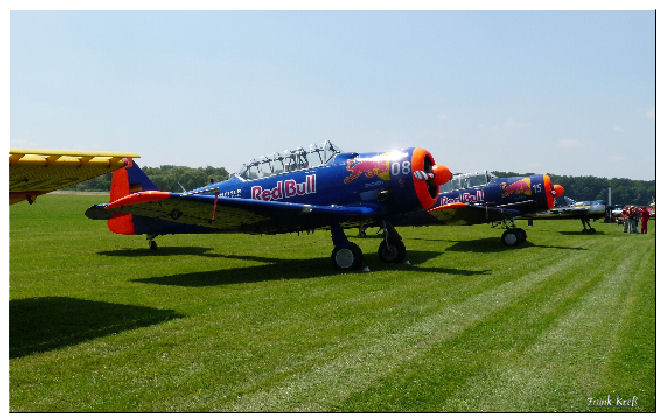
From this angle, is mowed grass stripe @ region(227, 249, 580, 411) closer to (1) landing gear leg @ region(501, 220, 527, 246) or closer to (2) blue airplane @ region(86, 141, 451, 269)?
(2) blue airplane @ region(86, 141, 451, 269)

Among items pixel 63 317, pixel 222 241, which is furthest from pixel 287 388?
pixel 222 241

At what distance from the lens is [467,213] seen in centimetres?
1756

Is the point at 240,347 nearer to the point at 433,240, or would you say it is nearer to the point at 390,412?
the point at 390,412

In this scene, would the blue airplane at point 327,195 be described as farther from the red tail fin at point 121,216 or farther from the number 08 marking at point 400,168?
the red tail fin at point 121,216

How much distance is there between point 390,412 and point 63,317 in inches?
198

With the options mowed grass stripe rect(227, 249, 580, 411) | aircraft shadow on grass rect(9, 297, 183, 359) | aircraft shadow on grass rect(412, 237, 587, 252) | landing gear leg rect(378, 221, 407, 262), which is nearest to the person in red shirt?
aircraft shadow on grass rect(412, 237, 587, 252)

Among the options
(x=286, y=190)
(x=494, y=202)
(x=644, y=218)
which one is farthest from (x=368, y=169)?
(x=644, y=218)

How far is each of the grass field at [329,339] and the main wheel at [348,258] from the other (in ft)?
1.66

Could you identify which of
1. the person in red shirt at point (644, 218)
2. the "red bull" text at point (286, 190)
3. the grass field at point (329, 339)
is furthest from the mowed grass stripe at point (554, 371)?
the person in red shirt at point (644, 218)

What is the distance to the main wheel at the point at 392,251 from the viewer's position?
12.8 meters

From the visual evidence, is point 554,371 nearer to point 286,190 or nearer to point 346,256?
point 346,256

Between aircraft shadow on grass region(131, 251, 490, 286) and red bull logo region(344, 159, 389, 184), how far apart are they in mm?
2303

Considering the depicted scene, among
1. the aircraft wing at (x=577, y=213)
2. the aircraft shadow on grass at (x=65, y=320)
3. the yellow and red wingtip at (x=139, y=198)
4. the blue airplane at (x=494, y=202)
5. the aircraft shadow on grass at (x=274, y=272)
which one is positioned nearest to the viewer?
the aircraft shadow on grass at (x=65, y=320)

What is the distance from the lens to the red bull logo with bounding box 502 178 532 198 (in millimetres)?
18875
